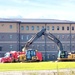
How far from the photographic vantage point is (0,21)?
80.2m

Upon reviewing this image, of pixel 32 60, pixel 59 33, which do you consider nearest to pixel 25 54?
pixel 32 60

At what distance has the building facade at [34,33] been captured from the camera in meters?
80.4

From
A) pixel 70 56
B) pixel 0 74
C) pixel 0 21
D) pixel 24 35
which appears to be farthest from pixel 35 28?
pixel 0 74

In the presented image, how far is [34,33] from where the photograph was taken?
83.9 metres

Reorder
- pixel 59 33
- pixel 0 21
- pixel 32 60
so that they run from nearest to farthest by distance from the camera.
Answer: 1. pixel 32 60
2. pixel 0 21
3. pixel 59 33

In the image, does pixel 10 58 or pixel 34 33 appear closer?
pixel 10 58

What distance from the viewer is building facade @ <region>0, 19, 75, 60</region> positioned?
264ft

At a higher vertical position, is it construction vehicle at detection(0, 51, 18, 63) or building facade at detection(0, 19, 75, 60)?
building facade at detection(0, 19, 75, 60)

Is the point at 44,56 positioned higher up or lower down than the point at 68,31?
lower down

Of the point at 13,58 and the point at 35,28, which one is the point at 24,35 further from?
the point at 13,58

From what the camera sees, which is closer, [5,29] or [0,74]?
[0,74]

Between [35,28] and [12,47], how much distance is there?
7.44 meters

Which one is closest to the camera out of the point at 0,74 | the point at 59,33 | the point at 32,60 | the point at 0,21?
the point at 0,74

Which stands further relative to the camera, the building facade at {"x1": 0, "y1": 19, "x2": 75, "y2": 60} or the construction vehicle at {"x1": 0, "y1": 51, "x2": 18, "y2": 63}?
the building facade at {"x1": 0, "y1": 19, "x2": 75, "y2": 60}
